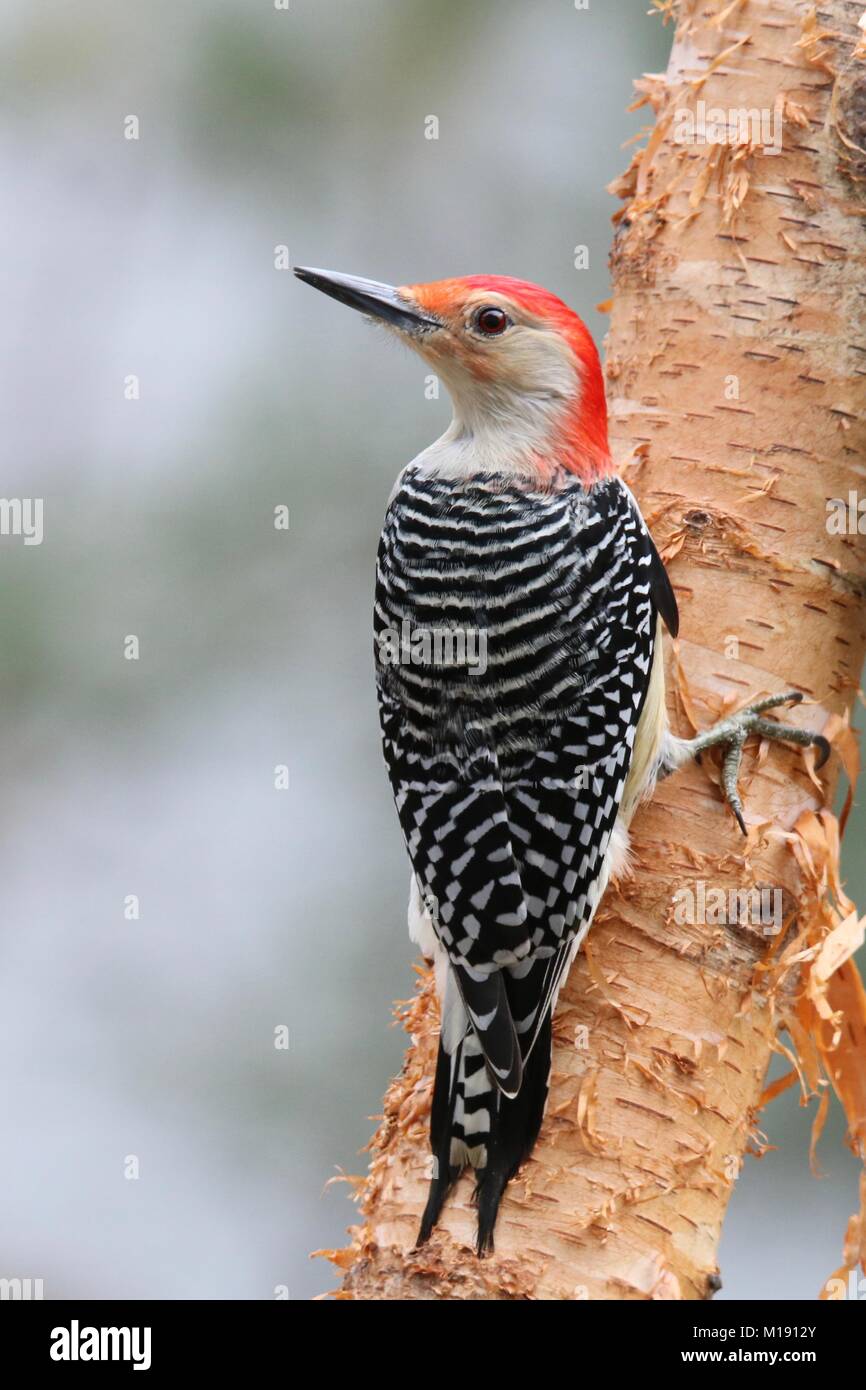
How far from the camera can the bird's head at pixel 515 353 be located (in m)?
3.18

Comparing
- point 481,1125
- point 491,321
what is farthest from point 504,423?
point 481,1125

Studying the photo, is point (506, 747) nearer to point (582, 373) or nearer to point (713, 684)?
point (713, 684)

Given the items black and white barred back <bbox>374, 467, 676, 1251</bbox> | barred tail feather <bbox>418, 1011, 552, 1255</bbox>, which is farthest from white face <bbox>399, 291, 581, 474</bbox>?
barred tail feather <bbox>418, 1011, 552, 1255</bbox>

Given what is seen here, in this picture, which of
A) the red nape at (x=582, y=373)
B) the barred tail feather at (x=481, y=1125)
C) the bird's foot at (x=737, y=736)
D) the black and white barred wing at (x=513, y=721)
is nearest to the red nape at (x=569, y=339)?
the red nape at (x=582, y=373)

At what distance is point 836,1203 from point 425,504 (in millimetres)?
4425

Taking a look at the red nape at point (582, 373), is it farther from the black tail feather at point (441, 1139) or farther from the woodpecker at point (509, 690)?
the black tail feather at point (441, 1139)

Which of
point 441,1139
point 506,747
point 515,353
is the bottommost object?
point 441,1139

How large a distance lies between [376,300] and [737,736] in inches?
46.6

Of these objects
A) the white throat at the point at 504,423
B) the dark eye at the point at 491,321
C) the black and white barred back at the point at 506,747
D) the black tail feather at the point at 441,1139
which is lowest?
the black tail feather at the point at 441,1139

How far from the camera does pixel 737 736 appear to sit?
10.0 ft

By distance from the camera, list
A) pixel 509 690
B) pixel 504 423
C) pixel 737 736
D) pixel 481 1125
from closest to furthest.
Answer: pixel 481 1125 → pixel 509 690 → pixel 737 736 → pixel 504 423

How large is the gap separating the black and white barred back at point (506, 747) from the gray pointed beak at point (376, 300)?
40 cm

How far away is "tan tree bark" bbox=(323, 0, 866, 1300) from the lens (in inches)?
110

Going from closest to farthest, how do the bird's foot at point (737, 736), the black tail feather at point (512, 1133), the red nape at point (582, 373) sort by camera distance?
the black tail feather at point (512, 1133) < the bird's foot at point (737, 736) < the red nape at point (582, 373)
